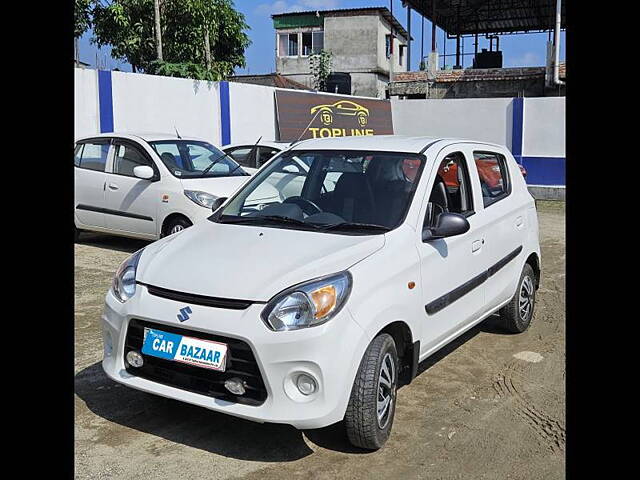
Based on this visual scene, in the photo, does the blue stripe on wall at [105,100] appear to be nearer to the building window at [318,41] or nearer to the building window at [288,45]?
the building window at [318,41]

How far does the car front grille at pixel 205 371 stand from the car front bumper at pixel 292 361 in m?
0.03

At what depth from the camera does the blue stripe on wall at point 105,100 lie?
11930 millimetres

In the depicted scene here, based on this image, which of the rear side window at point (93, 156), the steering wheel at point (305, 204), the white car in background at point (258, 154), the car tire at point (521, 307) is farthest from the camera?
the white car in background at point (258, 154)

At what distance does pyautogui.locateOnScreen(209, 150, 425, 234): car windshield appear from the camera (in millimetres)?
4191

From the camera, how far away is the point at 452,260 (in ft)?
14.2

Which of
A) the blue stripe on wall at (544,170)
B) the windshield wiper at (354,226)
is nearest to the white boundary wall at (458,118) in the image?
the blue stripe on wall at (544,170)

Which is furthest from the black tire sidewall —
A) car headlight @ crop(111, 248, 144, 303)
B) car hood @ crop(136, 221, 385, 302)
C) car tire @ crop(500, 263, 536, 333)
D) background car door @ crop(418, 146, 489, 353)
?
car tire @ crop(500, 263, 536, 333)

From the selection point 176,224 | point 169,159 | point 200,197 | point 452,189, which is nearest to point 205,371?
point 452,189

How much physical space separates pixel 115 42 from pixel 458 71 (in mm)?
15756

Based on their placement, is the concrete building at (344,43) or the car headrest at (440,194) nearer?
the car headrest at (440,194)

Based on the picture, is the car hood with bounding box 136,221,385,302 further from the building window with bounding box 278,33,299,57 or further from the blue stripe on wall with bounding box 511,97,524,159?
the building window with bounding box 278,33,299,57

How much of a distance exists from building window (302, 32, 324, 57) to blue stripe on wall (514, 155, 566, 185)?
19.7m
